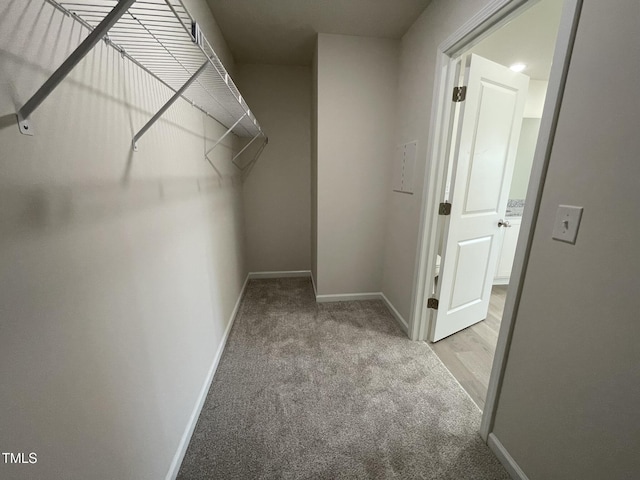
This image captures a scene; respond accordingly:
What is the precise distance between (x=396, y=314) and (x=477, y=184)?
1336 millimetres

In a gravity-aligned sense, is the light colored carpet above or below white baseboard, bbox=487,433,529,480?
below

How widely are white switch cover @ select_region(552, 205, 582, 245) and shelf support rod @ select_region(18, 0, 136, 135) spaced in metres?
1.36

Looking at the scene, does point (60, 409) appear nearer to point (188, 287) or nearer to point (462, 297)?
point (188, 287)

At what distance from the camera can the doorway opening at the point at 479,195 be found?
5.52 ft

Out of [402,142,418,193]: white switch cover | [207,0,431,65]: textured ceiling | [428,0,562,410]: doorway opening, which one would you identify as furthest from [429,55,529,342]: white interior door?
[207,0,431,65]: textured ceiling

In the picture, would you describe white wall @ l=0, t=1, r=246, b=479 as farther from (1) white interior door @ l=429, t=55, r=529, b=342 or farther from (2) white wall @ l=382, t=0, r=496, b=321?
(1) white interior door @ l=429, t=55, r=529, b=342

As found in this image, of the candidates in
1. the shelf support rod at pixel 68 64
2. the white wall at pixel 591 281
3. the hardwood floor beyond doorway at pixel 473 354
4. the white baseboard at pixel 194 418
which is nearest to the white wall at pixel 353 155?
the hardwood floor beyond doorway at pixel 473 354

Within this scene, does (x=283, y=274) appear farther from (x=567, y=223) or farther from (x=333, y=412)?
(x=567, y=223)

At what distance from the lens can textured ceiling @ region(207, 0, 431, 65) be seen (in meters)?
1.71

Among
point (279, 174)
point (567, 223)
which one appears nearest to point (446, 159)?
point (567, 223)

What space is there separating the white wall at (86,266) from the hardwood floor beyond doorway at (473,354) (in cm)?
176

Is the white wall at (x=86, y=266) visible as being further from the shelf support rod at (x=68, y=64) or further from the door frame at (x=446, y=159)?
the door frame at (x=446, y=159)

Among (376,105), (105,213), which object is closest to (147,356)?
(105,213)

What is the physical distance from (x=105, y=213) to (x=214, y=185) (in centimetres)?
121
